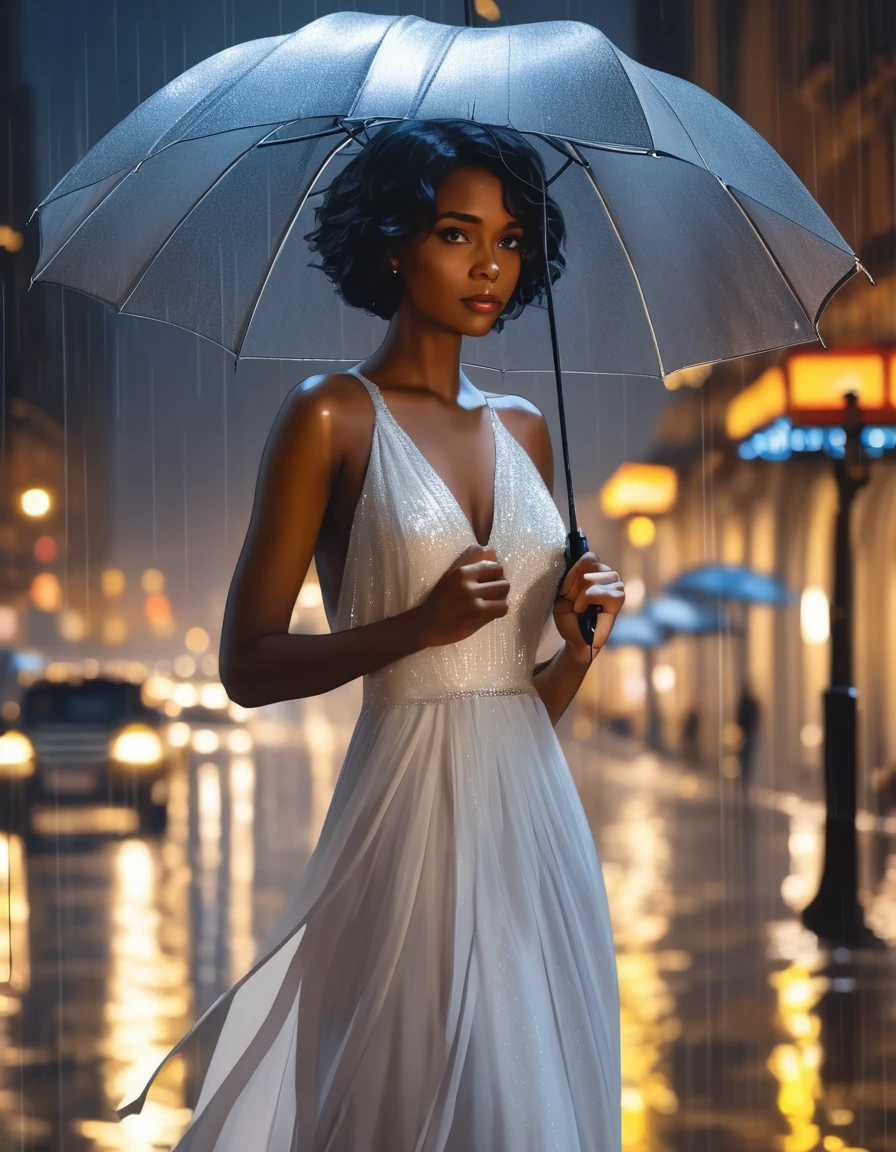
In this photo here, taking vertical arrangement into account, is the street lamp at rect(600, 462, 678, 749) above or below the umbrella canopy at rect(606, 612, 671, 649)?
above

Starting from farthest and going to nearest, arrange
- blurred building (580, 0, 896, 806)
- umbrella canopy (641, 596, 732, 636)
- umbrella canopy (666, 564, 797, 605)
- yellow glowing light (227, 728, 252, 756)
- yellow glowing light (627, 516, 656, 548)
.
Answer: yellow glowing light (227, 728, 252, 756)
umbrella canopy (666, 564, 797, 605)
yellow glowing light (627, 516, 656, 548)
umbrella canopy (641, 596, 732, 636)
blurred building (580, 0, 896, 806)

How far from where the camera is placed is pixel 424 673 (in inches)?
71.9

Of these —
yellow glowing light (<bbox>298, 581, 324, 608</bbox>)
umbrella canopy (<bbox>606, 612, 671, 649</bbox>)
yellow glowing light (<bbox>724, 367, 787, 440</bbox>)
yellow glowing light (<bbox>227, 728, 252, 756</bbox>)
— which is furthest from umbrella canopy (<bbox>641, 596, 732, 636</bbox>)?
yellow glowing light (<bbox>227, 728, 252, 756</bbox>)

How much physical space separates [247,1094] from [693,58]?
6051mm

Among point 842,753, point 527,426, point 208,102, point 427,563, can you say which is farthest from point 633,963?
point 208,102

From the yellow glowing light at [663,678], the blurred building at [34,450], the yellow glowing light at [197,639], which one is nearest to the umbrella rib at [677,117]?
the blurred building at [34,450]

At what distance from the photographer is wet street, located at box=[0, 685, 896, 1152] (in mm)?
3959

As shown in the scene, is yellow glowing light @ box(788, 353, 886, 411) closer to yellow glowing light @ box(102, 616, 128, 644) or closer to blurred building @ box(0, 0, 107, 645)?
blurred building @ box(0, 0, 107, 645)

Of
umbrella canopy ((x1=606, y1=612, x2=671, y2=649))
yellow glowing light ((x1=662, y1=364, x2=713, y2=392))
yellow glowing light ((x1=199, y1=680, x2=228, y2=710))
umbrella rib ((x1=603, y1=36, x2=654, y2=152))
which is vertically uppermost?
yellow glowing light ((x1=662, y1=364, x2=713, y2=392))

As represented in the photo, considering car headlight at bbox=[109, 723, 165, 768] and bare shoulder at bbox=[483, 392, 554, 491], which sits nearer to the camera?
bare shoulder at bbox=[483, 392, 554, 491]

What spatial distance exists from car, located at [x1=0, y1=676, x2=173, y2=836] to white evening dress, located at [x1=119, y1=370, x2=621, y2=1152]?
16.2 feet

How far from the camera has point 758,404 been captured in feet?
23.2

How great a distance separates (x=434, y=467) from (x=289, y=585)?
0.85ft

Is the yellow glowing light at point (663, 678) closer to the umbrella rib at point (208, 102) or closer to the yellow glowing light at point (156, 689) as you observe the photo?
the yellow glowing light at point (156, 689)
